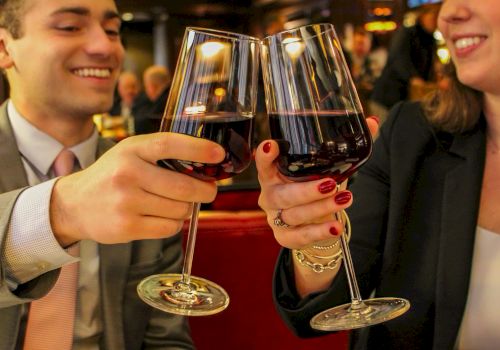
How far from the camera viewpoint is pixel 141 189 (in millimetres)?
924

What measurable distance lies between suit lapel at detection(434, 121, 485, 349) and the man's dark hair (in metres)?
1.15

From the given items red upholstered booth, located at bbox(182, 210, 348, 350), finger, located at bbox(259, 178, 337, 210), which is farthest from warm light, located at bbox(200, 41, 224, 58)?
red upholstered booth, located at bbox(182, 210, 348, 350)

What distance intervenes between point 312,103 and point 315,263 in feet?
1.44

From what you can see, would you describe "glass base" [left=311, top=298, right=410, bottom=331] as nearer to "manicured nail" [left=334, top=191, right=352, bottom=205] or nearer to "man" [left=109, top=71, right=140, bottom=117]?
"manicured nail" [left=334, top=191, right=352, bottom=205]

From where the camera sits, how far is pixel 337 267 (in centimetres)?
129

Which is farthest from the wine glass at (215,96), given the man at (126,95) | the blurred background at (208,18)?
the blurred background at (208,18)

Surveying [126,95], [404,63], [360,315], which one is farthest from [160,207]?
[126,95]

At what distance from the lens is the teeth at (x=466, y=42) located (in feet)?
4.92

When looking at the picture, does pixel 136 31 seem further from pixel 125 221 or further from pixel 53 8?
pixel 125 221

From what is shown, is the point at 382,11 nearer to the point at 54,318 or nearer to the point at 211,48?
the point at 54,318

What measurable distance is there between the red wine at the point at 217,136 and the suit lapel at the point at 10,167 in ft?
2.19

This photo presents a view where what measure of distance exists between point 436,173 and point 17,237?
949mm

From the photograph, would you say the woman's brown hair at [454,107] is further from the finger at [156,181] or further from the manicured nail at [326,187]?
the finger at [156,181]

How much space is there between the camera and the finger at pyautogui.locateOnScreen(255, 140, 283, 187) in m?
0.98
